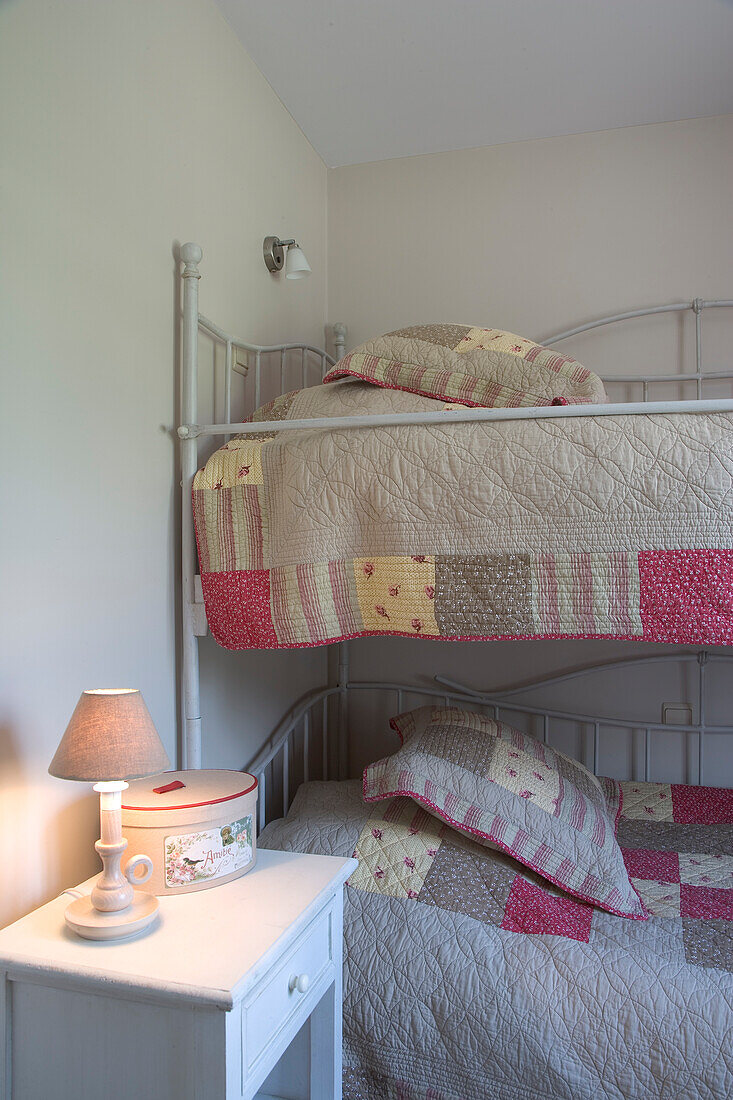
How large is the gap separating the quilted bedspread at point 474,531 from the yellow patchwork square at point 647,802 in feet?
2.73

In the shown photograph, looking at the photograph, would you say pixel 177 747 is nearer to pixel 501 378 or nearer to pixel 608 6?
pixel 501 378

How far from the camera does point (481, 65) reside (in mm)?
2098

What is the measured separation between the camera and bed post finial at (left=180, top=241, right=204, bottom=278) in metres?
1.64

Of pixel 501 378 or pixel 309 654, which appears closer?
pixel 501 378

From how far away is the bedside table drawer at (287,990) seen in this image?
978mm

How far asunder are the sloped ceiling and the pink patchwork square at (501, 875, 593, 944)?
1.94 m

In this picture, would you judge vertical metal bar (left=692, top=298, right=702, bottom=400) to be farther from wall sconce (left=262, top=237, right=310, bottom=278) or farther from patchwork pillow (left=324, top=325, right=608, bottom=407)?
wall sconce (left=262, top=237, right=310, bottom=278)

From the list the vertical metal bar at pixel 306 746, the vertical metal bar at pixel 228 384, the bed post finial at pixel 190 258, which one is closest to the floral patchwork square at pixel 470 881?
the vertical metal bar at pixel 306 746

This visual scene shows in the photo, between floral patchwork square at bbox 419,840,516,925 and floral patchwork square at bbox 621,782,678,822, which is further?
floral patchwork square at bbox 621,782,678,822

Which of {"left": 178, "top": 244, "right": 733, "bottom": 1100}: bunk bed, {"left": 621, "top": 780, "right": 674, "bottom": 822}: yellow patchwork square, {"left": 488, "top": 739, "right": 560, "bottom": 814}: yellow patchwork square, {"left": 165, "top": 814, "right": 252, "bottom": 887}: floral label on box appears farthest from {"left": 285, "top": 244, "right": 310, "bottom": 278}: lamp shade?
{"left": 621, "top": 780, "right": 674, "bottom": 822}: yellow patchwork square

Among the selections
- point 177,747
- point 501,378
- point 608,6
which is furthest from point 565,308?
point 177,747

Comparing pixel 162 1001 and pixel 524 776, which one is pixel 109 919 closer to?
pixel 162 1001

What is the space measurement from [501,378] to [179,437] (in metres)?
0.67

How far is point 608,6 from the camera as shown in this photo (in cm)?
187
